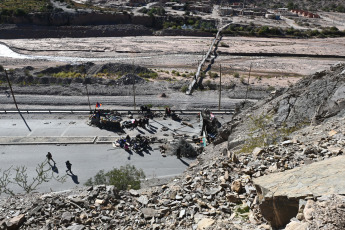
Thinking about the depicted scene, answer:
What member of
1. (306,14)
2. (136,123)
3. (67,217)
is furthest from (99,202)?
(306,14)

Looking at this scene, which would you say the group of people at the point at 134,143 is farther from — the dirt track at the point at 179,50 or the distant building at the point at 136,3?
the distant building at the point at 136,3

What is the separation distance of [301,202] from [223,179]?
407 cm

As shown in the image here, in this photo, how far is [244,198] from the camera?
27.1ft

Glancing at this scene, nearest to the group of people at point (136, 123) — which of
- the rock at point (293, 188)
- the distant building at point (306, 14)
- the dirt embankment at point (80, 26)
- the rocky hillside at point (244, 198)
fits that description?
the rocky hillside at point (244, 198)

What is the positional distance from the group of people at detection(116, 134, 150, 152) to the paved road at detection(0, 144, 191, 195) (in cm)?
57

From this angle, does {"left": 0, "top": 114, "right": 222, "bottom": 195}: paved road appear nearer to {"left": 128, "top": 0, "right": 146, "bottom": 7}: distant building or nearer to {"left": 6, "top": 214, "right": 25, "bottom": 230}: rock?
{"left": 6, "top": 214, "right": 25, "bottom": 230}: rock

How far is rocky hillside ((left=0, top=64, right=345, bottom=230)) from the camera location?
19.2ft

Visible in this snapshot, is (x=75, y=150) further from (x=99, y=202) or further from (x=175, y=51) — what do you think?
(x=175, y=51)

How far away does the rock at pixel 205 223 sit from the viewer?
25.0ft

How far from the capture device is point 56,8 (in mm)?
85438

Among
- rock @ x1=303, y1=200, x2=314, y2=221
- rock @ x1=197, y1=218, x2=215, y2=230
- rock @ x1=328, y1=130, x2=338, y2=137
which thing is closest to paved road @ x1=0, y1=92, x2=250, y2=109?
rock @ x1=328, y1=130, x2=338, y2=137

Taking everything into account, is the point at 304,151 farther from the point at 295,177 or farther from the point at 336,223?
the point at 336,223

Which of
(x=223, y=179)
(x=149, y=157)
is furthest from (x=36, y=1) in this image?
(x=223, y=179)

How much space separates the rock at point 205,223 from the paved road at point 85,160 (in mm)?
11155
